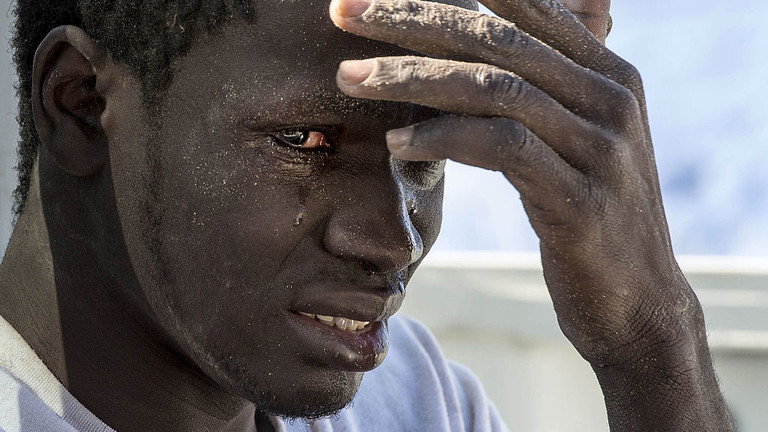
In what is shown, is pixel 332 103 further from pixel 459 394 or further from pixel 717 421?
pixel 459 394

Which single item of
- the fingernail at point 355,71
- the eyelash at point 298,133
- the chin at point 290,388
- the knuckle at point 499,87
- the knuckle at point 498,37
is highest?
the knuckle at point 498,37

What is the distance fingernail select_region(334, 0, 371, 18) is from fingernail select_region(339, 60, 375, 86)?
0.05m

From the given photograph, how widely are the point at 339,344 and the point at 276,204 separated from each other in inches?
7.6

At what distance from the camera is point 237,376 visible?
4.00ft

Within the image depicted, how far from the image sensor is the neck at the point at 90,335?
4.26 ft

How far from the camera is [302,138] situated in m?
1.19

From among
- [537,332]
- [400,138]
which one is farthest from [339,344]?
[537,332]

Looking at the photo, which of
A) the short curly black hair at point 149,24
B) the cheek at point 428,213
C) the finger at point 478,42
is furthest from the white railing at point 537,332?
the finger at point 478,42

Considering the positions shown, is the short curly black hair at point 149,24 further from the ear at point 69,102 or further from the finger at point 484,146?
the finger at point 484,146

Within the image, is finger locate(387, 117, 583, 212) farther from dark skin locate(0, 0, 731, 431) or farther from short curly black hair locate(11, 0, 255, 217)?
short curly black hair locate(11, 0, 255, 217)

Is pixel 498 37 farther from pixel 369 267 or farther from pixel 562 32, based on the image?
pixel 369 267

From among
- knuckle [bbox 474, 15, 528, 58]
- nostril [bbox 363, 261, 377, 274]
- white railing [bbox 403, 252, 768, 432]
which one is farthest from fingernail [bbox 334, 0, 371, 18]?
white railing [bbox 403, 252, 768, 432]

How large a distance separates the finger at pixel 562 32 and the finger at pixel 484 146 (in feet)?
0.54

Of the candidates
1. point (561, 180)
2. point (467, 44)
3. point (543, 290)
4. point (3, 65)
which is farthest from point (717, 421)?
point (3, 65)
